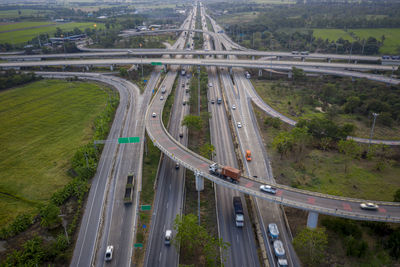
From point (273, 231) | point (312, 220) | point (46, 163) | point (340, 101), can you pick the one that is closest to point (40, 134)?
point (46, 163)

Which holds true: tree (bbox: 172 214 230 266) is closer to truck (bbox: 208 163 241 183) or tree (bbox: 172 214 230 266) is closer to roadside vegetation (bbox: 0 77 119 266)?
A: truck (bbox: 208 163 241 183)

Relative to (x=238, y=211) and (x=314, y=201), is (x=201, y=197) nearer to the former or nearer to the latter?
(x=238, y=211)

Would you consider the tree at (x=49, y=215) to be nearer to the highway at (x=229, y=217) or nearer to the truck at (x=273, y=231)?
the highway at (x=229, y=217)

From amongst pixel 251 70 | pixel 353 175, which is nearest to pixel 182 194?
pixel 353 175

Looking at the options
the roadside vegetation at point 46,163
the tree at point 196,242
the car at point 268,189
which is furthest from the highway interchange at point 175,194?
the roadside vegetation at point 46,163

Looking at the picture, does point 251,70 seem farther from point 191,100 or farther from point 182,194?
point 182,194

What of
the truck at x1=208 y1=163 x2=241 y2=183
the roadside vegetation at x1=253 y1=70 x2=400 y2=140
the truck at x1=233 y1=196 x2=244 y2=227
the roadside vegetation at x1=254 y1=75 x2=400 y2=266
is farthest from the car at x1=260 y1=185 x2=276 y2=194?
the roadside vegetation at x1=253 y1=70 x2=400 y2=140

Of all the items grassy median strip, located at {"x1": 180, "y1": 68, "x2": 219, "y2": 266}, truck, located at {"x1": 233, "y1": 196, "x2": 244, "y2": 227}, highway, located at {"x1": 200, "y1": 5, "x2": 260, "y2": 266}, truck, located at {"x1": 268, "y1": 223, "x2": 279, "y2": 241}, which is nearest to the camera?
highway, located at {"x1": 200, "y1": 5, "x2": 260, "y2": 266}
